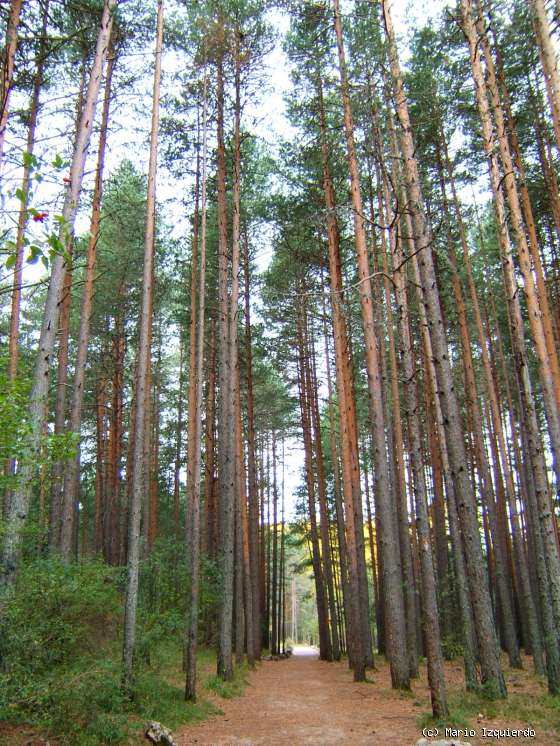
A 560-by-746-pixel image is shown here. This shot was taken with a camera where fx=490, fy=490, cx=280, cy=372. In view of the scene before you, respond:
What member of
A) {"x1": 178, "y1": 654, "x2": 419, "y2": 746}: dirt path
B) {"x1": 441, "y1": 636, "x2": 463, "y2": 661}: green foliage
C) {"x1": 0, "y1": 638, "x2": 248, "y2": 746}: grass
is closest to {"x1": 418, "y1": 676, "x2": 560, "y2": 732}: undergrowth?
{"x1": 178, "y1": 654, "x2": 419, "y2": 746}: dirt path

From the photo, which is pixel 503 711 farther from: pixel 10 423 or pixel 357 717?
pixel 10 423

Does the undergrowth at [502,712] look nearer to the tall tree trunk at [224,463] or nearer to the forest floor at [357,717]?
the forest floor at [357,717]

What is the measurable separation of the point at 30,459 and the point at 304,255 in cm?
1208

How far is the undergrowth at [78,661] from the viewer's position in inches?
202

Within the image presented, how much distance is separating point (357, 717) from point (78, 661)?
4689 millimetres

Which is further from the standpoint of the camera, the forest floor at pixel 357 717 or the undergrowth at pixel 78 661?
the forest floor at pixel 357 717

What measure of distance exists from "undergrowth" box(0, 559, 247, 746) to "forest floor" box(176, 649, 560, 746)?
785 millimetres

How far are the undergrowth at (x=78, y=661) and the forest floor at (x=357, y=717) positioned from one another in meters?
0.79

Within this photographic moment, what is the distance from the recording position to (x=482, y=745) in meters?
5.94

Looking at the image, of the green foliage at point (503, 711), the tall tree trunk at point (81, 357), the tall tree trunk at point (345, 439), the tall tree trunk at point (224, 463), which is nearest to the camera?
the green foliage at point (503, 711)

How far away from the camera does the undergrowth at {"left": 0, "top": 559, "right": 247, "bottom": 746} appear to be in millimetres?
5130

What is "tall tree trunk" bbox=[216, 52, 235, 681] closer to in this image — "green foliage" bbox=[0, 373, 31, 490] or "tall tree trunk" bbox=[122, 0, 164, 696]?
"tall tree trunk" bbox=[122, 0, 164, 696]

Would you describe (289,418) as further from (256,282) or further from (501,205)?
(501,205)

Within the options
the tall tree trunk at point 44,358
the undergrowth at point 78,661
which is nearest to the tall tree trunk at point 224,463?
the undergrowth at point 78,661
